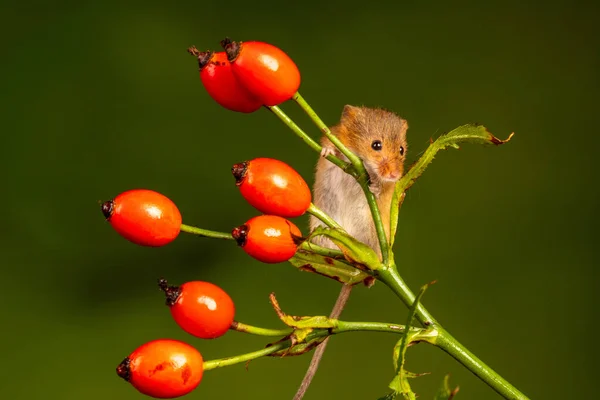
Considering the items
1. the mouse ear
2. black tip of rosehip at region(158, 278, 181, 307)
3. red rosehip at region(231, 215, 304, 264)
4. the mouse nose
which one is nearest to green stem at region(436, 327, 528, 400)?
red rosehip at region(231, 215, 304, 264)

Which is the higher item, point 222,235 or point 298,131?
point 298,131

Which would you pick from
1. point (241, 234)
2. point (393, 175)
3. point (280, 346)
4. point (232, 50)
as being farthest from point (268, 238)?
point (393, 175)

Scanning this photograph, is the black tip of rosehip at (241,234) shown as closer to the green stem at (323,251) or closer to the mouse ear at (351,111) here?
the green stem at (323,251)

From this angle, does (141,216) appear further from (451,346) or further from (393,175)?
(393,175)

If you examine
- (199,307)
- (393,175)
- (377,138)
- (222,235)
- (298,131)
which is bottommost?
(199,307)

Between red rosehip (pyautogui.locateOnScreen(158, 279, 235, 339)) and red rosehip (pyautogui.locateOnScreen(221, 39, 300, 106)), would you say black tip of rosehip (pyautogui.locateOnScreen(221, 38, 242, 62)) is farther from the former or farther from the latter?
red rosehip (pyautogui.locateOnScreen(158, 279, 235, 339))
